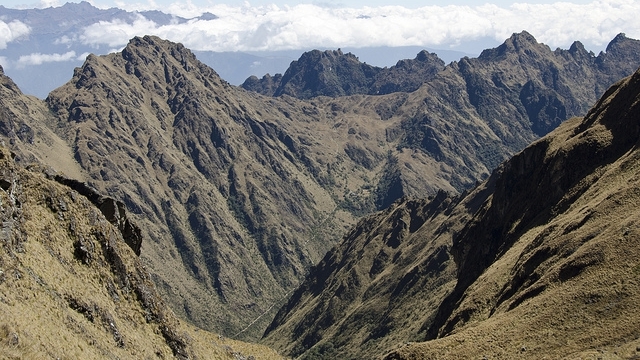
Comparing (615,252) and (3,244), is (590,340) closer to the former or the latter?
(615,252)

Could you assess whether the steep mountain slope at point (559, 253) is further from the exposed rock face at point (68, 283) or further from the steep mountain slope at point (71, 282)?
the exposed rock face at point (68, 283)

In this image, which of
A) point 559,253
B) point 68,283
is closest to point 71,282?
point 68,283

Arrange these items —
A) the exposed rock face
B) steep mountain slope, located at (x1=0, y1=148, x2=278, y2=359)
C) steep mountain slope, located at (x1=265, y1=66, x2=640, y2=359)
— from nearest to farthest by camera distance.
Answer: steep mountain slope, located at (x1=0, y1=148, x2=278, y2=359)
the exposed rock face
steep mountain slope, located at (x1=265, y1=66, x2=640, y2=359)

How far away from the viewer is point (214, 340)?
3354 inches

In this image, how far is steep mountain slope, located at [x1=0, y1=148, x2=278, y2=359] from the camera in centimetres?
4694

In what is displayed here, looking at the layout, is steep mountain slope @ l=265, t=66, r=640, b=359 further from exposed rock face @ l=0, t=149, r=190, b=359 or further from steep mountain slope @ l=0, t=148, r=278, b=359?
exposed rock face @ l=0, t=149, r=190, b=359

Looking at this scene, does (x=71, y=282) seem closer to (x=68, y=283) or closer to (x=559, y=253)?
(x=68, y=283)

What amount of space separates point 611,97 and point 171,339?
4002 inches

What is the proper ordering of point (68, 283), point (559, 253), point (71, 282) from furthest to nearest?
point (559, 253) < point (71, 282) < point (68, 283)

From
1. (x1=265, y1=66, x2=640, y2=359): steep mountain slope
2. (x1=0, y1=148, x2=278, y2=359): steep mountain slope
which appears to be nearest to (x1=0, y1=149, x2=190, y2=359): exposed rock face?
(x1=0, y1=148, x2=278, y2=359): steep mountain slope

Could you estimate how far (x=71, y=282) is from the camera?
5766cm

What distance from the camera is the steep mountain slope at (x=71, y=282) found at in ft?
154

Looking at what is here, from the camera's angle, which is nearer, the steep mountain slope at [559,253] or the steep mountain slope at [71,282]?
the steep mountain slope at [71,282]

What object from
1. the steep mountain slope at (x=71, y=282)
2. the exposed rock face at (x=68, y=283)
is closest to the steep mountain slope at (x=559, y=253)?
the steep mountain slope at (x=71, y=282)
